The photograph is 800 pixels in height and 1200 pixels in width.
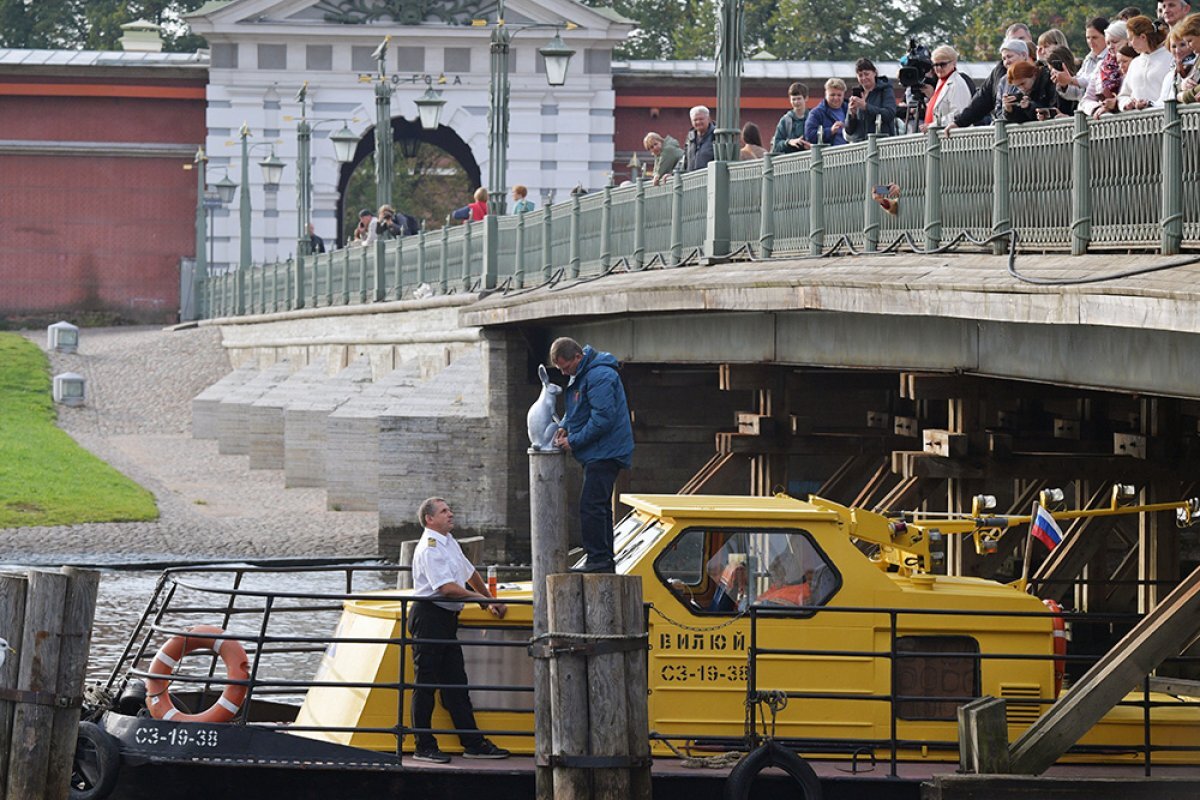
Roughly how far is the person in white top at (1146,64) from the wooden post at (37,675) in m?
7.94

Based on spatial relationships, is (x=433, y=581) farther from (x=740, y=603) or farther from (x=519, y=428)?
(x=519, y=428)

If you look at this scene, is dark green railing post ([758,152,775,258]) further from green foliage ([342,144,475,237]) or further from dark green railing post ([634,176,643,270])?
green foliage ([342,144,475,237])

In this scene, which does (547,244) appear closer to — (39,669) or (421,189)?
(39,669)

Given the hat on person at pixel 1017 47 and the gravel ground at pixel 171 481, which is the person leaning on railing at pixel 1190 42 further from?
the gravel ground at pixel 171 481

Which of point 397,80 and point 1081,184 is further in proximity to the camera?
point 397,80

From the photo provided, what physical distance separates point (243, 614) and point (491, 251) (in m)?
12.2

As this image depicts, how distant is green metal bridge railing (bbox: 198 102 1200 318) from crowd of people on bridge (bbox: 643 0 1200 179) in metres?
0.34

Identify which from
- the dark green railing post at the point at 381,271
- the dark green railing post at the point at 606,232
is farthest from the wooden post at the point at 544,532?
the dark green railing post at the point at 381,271

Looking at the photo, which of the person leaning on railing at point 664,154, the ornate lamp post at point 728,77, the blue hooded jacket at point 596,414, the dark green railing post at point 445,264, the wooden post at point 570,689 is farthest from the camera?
the dark green railing post at point 445,264

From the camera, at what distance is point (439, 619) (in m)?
15.2

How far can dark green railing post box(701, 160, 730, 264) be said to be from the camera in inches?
978

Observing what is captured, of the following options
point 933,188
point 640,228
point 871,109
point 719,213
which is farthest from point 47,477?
point 933,188

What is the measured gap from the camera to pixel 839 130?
23.4 m

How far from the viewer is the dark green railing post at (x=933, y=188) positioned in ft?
63.3
